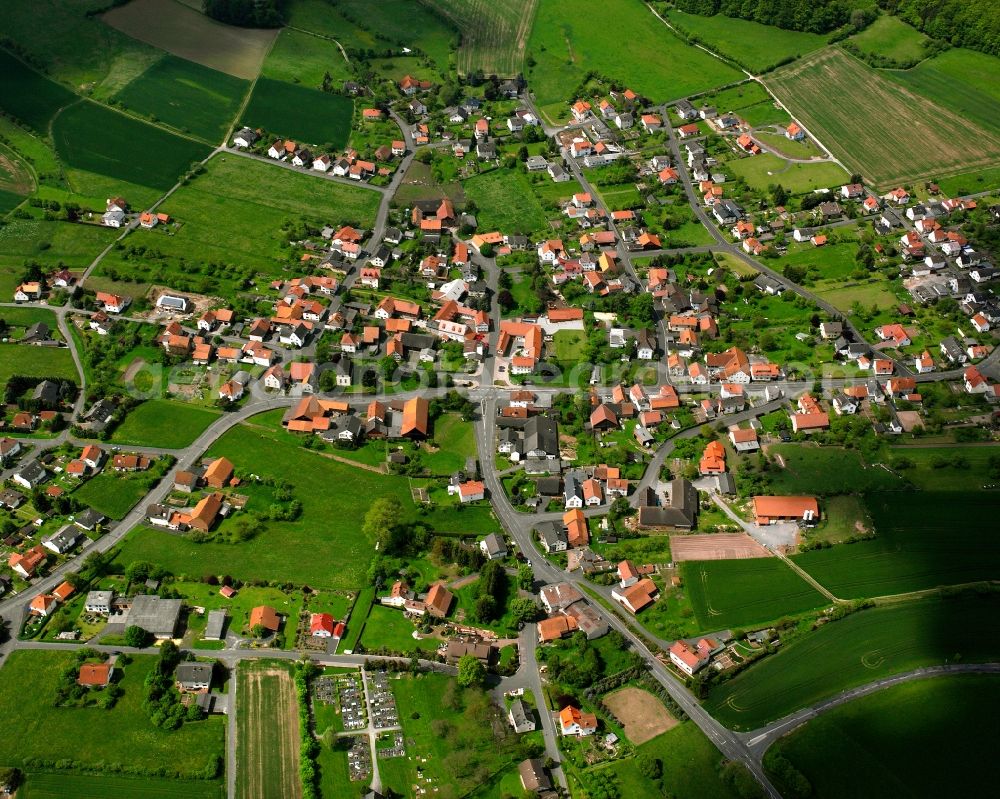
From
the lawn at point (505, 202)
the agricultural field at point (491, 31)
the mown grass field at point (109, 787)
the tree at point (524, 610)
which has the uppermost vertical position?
the agricultural field at point (491, 31)

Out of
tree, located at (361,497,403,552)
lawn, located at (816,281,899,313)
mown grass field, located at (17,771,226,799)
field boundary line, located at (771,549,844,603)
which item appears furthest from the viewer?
lawn, located at (816,281,899,313)

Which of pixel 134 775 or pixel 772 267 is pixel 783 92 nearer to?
pixel 772 267

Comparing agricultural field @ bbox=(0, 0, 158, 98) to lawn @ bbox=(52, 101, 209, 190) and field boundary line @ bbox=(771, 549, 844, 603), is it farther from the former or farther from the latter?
field boundary line @ bbox=(771, 549, 844, 603)

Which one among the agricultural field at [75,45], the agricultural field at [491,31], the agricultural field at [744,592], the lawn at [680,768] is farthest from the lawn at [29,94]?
the lawn at [680,768]

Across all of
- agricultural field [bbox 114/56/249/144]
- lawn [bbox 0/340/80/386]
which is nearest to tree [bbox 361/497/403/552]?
lawn [bbox 0/340/80/386]

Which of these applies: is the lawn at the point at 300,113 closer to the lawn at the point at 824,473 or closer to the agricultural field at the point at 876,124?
the agricultural field at the point at 876,124

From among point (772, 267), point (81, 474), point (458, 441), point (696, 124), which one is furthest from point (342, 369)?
point (696, 124)
